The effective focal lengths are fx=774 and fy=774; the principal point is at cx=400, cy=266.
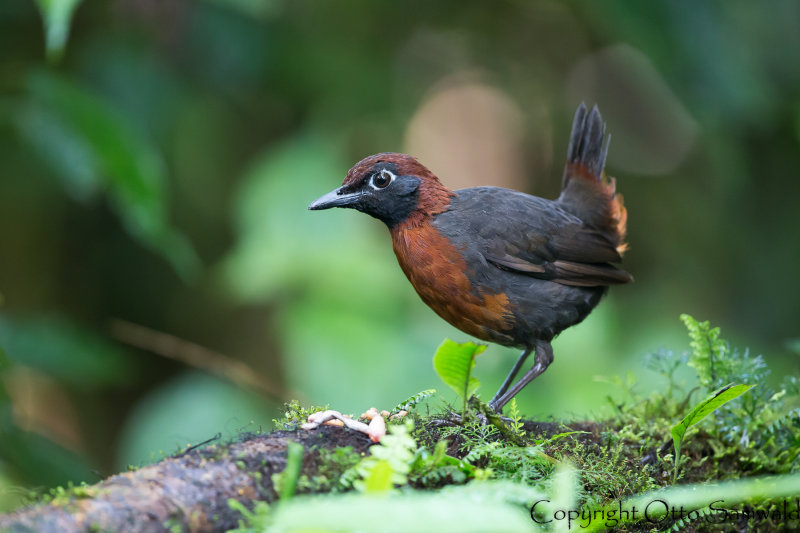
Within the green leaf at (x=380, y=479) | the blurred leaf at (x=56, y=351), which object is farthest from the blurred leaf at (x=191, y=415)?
the green leaf at (x=380, y=479)

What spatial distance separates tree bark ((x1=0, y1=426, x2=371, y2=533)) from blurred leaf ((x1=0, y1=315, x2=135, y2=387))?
2940 millimetres

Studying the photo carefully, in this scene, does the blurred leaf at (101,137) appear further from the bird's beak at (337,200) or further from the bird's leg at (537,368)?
the bird's leg at (537,368)

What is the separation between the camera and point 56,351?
193 inches

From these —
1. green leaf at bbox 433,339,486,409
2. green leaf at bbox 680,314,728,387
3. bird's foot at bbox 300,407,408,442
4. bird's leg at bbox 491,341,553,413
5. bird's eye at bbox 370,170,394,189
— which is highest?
bird's eye at bbox 370,170,394,189

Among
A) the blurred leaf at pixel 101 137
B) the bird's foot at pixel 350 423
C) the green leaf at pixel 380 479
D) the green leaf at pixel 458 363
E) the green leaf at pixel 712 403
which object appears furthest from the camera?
the blurred leaf at pixel 101 137

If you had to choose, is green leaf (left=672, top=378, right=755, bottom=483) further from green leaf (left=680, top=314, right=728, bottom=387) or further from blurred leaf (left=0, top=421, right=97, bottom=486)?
blurred leaf (left=0, top=421, right=97, bottom=486)

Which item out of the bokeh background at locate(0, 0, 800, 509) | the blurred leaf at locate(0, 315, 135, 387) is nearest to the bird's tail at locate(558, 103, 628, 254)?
the bokeh background at locate(0, 0, 800, 509)

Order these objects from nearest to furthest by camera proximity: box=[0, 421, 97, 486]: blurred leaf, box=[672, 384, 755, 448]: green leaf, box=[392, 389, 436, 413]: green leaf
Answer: box=[672, 384, 755, 448]: green leaf
box=[392, 389, 436, 413]: green leaf
box=[0, 421, 97, 486]: blurred leaf

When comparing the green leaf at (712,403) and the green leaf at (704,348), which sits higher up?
the green leaf at (704,348)

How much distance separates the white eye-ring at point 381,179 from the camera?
395cm

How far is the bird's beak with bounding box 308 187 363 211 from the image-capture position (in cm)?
390

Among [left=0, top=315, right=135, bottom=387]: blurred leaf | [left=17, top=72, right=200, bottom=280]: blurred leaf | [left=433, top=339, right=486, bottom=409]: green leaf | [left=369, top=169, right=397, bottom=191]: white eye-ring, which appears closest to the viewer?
[left=433, top=339, right=486, bottom=409]: green leaf

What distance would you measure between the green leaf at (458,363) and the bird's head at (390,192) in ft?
5.36

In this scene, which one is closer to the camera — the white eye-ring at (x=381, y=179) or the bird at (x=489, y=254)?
the bird at (x=489, y=254)
